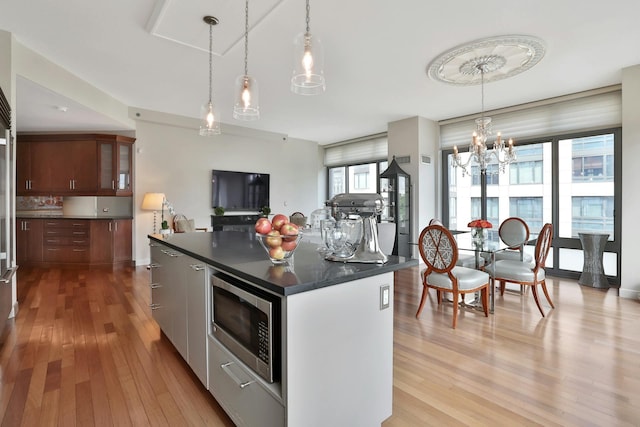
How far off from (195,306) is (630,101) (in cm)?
520

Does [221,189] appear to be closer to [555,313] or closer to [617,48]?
[555,313]

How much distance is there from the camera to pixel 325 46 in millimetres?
Result: 3365

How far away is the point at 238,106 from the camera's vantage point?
2.49 metres

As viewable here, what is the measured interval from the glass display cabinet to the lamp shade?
4042 mm

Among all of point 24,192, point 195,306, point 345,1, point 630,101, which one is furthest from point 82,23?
point 630,101

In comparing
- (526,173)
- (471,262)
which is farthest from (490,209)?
(471,262)

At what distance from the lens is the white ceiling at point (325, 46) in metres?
2.74

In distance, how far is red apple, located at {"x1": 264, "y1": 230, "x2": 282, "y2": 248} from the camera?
4.92ft

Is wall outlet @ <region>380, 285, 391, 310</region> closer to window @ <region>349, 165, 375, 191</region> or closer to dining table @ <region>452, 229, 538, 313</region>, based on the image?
dining table @ <region>452, 229, 538, 313</region>

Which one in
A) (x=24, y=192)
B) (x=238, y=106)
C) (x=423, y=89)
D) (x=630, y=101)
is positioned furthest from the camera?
(x=24, y=192)

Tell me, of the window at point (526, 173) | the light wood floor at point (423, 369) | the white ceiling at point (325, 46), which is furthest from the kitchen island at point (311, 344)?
the window at point (526, 173)

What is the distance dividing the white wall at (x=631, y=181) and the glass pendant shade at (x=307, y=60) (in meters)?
4.11

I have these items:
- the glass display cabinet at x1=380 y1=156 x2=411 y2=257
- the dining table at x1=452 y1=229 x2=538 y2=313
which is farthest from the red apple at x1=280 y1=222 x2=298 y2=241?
the glass display cabinet at x1=380 y1=156 x2=411 y2=257

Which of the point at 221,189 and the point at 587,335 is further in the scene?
the point at 221,189
